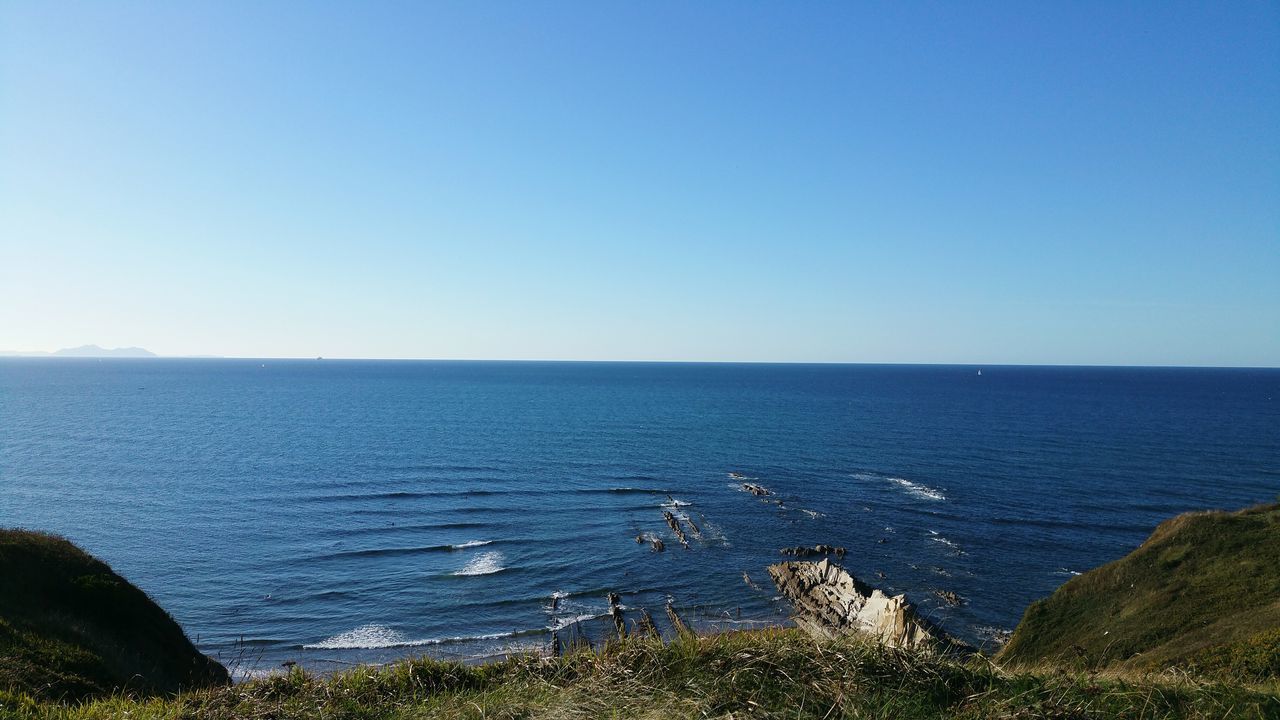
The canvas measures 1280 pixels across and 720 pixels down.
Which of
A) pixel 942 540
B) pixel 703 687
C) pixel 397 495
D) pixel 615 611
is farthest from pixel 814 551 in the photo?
pixel 703 687

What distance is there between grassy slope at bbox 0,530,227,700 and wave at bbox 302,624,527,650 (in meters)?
7.96

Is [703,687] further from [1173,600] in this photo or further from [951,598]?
[951,598]

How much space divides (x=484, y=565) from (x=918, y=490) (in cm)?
4202

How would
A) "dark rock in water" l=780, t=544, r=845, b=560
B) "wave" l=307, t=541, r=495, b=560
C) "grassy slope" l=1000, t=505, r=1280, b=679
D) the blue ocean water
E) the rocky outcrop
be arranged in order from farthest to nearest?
"dark rock in water" l=780, t=544, r=845, b=560 < "wave" l=307, t=541, r=495, b=560 < the blue ocean water < the rocky outcrop < "grassy slope" l=1000, t=505, r=1280, b=679

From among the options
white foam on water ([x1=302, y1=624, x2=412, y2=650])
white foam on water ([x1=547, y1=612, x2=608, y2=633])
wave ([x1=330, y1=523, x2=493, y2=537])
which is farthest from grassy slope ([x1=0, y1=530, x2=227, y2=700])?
wave ([x1=330, y1=523, x2=493, y2=537])

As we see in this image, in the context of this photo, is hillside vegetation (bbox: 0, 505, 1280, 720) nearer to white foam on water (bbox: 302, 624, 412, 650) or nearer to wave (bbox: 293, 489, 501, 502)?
white foam on water (bbox: 302, 624, 412, 650)

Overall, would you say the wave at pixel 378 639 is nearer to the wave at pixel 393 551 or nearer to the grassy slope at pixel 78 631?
the grassy slope at pixel 78 631

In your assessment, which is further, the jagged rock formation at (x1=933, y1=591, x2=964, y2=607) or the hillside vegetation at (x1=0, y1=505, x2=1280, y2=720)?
the jagged rock formation at (x1=933, y1=591, x2=964, y2=607)

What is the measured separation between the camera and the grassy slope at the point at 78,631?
16188mm

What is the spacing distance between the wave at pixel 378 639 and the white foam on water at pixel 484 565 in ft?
26.7

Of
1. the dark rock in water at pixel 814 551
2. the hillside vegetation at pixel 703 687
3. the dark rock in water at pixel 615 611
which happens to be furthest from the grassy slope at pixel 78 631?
the dark rock in water at pixel 814 551

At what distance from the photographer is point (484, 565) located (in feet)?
144

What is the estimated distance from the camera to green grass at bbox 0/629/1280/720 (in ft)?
26.7

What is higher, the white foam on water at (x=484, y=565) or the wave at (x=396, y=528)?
the wave at (x=396, y=528)
